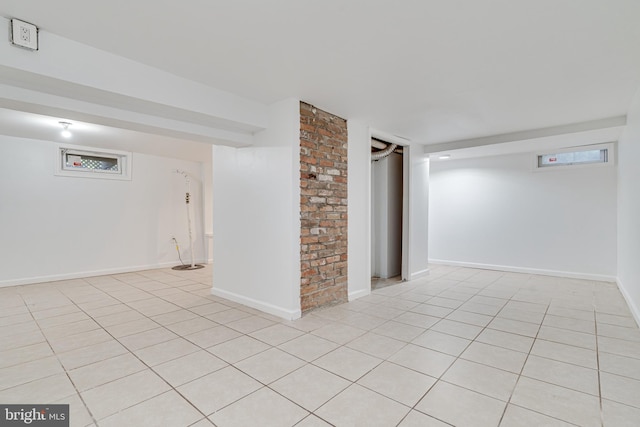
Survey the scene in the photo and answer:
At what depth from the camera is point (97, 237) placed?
527 centimetres

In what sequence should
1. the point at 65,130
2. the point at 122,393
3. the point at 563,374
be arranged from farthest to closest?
1. the point at 65,130
2. the point at 563,374
3. the point at 122,393

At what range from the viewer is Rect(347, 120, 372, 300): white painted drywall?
3.88m

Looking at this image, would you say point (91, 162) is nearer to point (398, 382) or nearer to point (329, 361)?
point (329, 361)

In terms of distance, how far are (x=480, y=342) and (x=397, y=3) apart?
2.67m

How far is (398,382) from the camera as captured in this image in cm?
195

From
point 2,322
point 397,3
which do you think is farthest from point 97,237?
point 397,3

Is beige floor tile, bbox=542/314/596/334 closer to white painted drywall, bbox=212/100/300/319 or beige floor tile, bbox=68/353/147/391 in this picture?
white painted drywall, bbox=212/100/300/319

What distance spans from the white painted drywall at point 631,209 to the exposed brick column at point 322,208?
2.98 metres

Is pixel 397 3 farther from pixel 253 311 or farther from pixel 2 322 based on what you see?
pixel 2 322

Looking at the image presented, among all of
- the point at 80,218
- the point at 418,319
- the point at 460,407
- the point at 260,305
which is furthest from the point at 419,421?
the point at 80,218

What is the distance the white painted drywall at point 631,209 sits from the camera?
3.02m

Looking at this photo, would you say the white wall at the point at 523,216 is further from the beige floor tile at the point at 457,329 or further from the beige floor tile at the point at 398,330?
the beige floor tile at the point at 398,330

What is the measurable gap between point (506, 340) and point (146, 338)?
3201 mm

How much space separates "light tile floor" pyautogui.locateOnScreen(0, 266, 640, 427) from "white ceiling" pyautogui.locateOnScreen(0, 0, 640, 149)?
2307 mm
